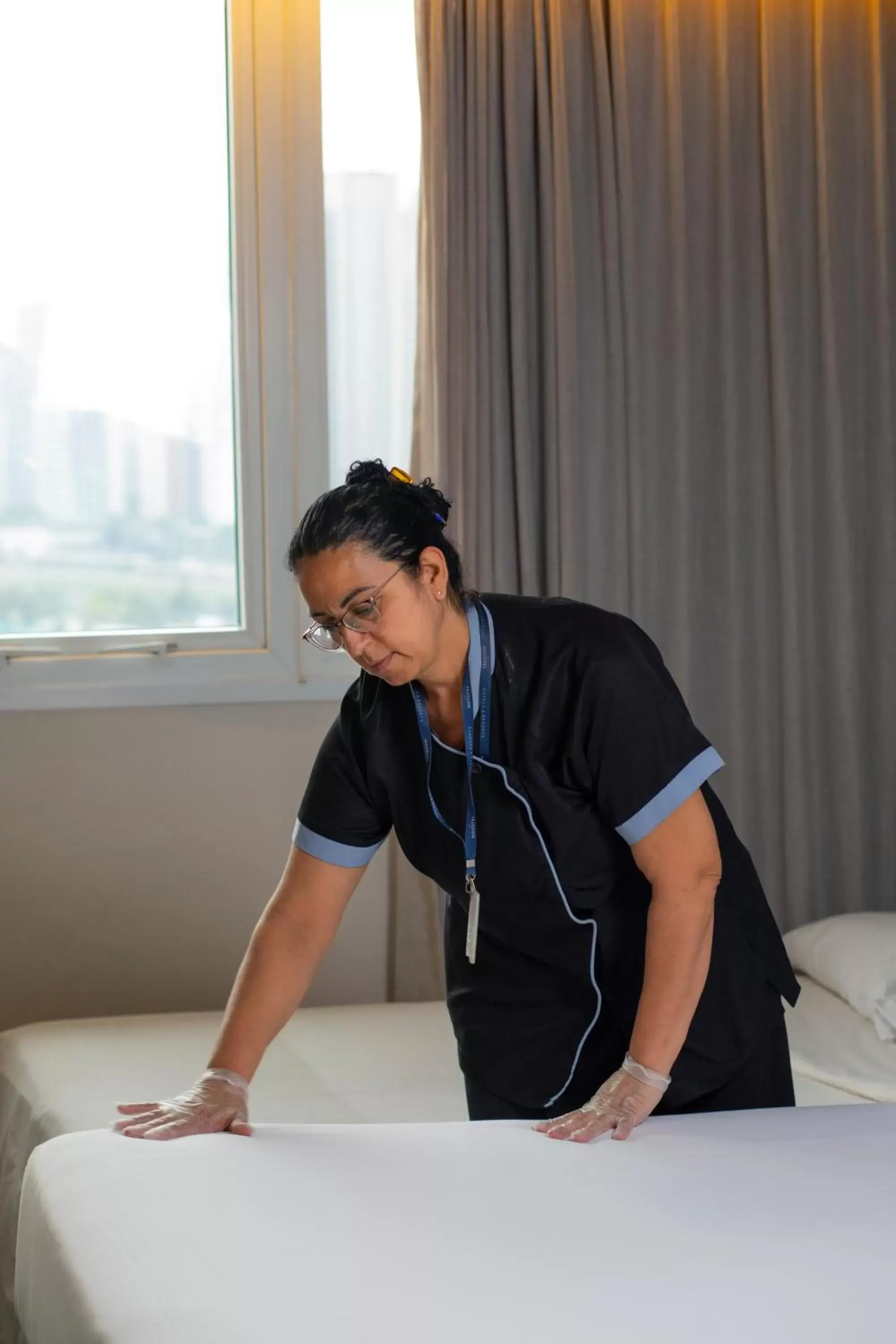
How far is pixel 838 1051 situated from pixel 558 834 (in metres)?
1.09

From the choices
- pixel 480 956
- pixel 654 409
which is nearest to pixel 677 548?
pixel 654 409

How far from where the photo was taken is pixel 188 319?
10.0 feet

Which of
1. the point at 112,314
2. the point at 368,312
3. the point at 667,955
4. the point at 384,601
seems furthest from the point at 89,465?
the point at 667,955

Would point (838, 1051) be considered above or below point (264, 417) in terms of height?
below

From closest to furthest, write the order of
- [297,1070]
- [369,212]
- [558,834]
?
[558,834]
[297,1070]
[369,212]

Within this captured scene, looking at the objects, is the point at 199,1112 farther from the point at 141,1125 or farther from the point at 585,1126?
the point at 585,1126


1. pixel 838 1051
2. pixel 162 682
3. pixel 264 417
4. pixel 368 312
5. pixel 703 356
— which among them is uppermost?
pixel 368 312

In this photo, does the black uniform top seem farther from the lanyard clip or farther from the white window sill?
the white window sill

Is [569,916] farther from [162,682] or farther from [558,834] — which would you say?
[162,682]

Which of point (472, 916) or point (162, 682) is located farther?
point (162, 682)

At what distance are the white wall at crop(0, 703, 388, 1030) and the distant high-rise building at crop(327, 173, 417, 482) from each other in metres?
0.64

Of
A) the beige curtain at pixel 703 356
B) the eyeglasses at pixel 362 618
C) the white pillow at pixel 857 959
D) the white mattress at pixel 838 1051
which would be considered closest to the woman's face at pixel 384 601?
the eyeglasses at pixel 362 618

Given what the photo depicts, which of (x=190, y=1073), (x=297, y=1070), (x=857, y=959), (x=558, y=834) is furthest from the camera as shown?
(x=857, y=959)

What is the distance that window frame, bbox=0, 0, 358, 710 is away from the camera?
299 centimetres
